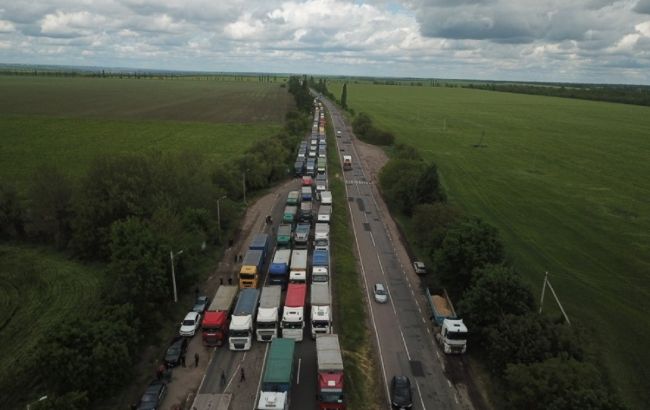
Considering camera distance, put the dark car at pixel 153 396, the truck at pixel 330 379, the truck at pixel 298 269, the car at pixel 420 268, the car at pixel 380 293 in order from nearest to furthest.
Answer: the dark car at pixel 153 396 → the truck at pixel 330 379 → the car at pixel 380 293 → the truck at pixel 298 269 → the car at pixel 420 268

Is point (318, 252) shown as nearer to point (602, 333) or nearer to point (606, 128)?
point (602, 333)

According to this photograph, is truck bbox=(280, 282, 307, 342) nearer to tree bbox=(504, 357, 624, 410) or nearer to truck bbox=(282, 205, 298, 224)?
tree bbox=(504, 357, 624, 410)

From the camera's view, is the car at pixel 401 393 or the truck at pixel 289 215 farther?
the truck at pixel 289 215

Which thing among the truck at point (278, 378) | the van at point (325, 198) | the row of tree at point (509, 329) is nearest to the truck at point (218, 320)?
the truck at point (278, 378)

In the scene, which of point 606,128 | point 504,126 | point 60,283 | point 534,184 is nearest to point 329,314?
point 60,283

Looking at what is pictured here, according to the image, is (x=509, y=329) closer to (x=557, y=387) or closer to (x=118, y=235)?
(x=557, y=387)

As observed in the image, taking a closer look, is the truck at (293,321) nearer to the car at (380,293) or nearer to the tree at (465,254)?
the car at (380,293)

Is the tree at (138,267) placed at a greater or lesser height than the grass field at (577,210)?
greater
